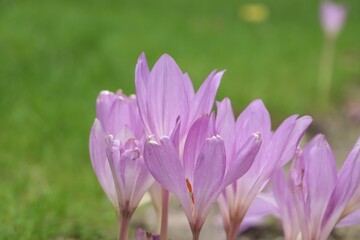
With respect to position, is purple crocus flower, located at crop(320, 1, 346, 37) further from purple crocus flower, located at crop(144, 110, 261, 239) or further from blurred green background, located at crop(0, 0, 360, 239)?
purple crocus flower, located at crop(144, 110, 261, 239)

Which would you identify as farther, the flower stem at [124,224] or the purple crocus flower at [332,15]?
the purple crocus flower at [332,15]

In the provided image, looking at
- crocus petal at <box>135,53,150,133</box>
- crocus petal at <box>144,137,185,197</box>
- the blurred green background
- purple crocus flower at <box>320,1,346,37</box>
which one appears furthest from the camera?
purple crocus flower at <box>320,1,346,37</box>

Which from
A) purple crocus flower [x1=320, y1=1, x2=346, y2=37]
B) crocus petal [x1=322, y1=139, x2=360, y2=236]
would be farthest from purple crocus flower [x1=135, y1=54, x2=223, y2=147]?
purple crocus flower [x1=320, y1=1, x2=346, y2=37]

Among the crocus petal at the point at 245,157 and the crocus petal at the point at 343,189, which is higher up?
the crocus petal at the point at 245,157

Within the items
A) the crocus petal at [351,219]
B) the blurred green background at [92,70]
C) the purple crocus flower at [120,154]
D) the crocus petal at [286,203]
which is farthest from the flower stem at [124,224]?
the blurred green background at [92,70]

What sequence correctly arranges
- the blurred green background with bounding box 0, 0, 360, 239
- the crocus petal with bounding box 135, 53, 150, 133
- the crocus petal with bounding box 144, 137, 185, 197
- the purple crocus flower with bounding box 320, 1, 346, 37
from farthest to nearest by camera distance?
1. the purple crocus flower with bounding box 320, 1, 346, 37
2. the blurred green background with bounding box 0, 0, 360, 239
3. the crocus petal with bounding box 135, 53, 150, 133
4. the crocus petal with bounding box 144, 137, 185, 197

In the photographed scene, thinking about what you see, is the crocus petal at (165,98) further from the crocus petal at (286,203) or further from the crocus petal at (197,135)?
the crocus petal at (286,203)

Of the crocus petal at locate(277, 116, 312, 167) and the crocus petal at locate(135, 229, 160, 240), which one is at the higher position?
the crocus petal at locate(277, 116, 312, 167)

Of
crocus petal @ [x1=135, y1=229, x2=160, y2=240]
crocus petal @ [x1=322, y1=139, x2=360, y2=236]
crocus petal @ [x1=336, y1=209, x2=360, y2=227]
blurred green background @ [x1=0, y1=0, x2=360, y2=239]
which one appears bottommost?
crocus petal @ [x1=135, y1=229, x2=160, y2=240]
